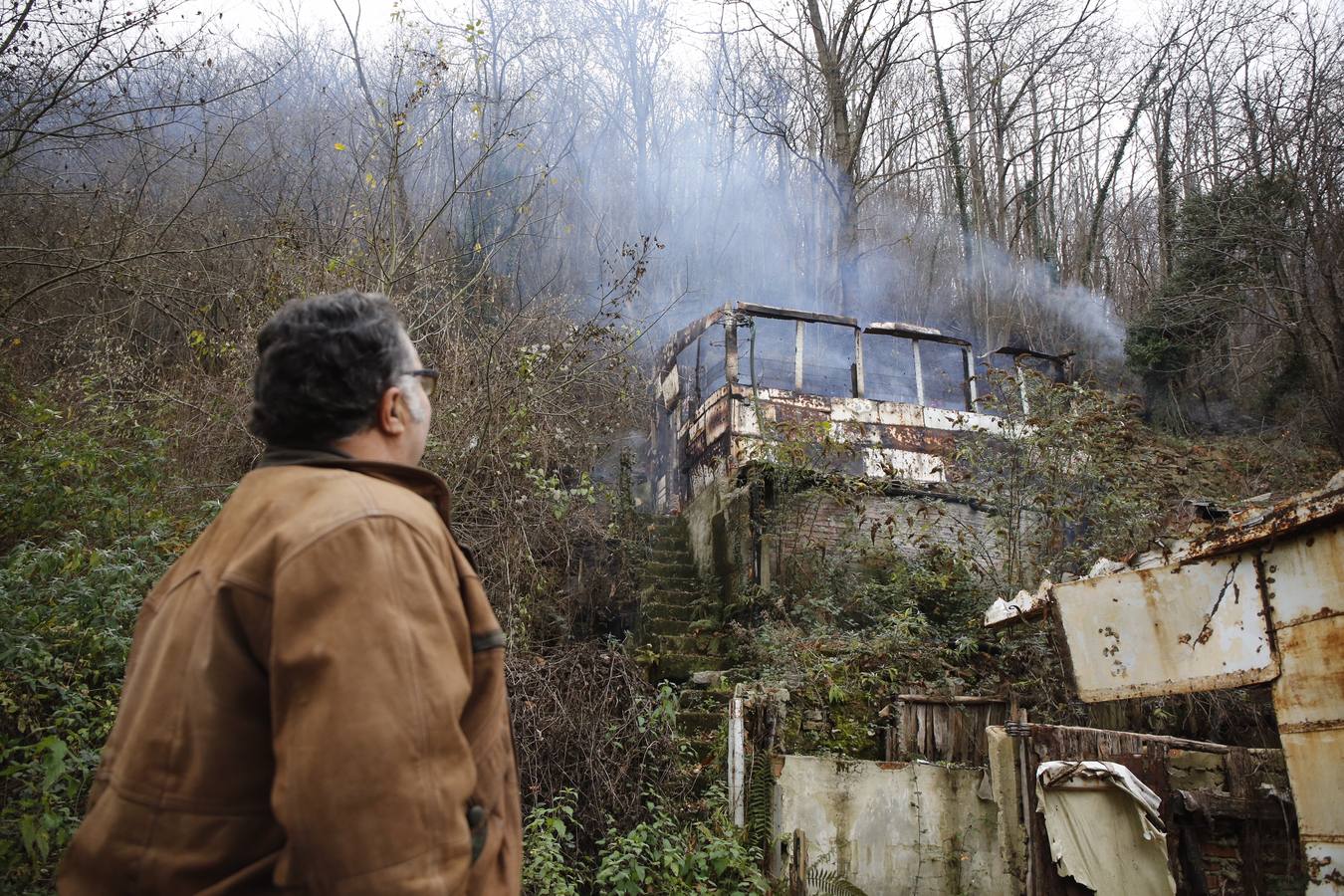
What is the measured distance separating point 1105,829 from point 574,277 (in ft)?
51.3

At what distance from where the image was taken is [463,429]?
747 cm

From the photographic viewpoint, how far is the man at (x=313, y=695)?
3.99ft

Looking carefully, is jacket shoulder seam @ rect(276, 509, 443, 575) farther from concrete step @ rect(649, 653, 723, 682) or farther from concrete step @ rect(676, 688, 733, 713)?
concrete step @ rect(649, 653, 723, 682)

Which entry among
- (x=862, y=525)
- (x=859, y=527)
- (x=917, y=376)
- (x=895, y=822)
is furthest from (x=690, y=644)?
(x=917, y=376)

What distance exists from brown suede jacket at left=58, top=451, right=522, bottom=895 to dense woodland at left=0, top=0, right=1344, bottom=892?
274 cm

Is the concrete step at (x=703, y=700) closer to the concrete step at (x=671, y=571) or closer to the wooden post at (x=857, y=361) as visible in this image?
the concrete step at (x=671, y=571)

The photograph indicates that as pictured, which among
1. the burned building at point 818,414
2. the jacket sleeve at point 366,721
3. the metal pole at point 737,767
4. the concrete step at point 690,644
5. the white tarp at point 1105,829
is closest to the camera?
the jacket sleeve at point 366,721

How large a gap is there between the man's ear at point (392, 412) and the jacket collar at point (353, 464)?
0.29 feet

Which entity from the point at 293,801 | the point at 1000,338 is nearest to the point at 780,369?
the point at 1000,338

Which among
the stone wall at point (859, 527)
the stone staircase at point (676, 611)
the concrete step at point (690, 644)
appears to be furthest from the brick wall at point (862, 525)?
the concrete step at point (690, 644)

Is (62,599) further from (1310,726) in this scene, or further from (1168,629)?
(1310,726)

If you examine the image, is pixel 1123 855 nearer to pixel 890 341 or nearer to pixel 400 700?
pixel 400 700

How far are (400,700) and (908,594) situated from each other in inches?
390

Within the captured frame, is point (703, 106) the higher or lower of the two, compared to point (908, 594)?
higher
